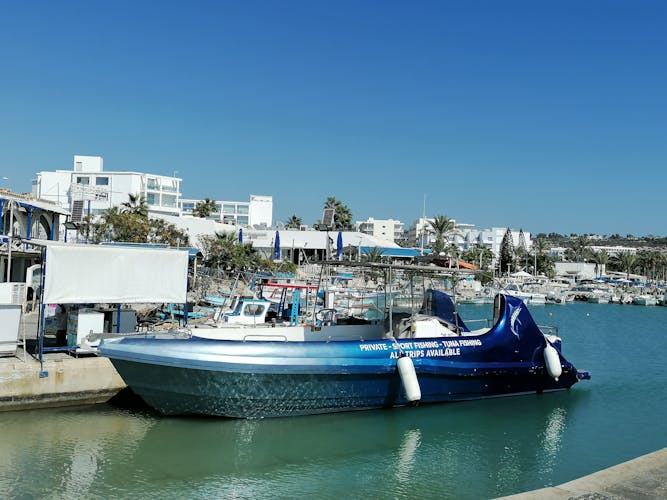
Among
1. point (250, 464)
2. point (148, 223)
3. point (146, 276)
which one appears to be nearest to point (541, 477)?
point (250, 464)

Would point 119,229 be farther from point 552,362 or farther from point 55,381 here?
point 552,362

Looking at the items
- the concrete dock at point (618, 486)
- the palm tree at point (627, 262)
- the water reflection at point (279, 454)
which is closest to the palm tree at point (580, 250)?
the palm tree at point (627, 262)

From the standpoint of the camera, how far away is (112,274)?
54.2ft

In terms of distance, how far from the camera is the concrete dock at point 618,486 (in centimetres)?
860

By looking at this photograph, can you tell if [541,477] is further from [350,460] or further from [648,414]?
[648,414]

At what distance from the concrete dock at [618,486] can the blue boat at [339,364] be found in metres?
6.24

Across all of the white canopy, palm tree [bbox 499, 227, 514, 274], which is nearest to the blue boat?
the white canopy

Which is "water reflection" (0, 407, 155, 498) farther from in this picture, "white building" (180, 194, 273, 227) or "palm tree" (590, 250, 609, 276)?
"palm tree" (590, 250, 609, 276)

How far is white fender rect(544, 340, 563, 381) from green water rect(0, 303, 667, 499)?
0.98 m

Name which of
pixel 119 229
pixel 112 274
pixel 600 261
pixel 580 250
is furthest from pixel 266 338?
pixel 580 250

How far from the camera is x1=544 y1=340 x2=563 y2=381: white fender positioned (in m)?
18.1

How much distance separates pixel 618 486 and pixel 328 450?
20.8 ft

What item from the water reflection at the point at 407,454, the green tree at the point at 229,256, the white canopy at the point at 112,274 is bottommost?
the water reflection at the point at 407,454

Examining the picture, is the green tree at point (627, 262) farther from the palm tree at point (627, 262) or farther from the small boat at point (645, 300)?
the small boat at point (645, 300)
